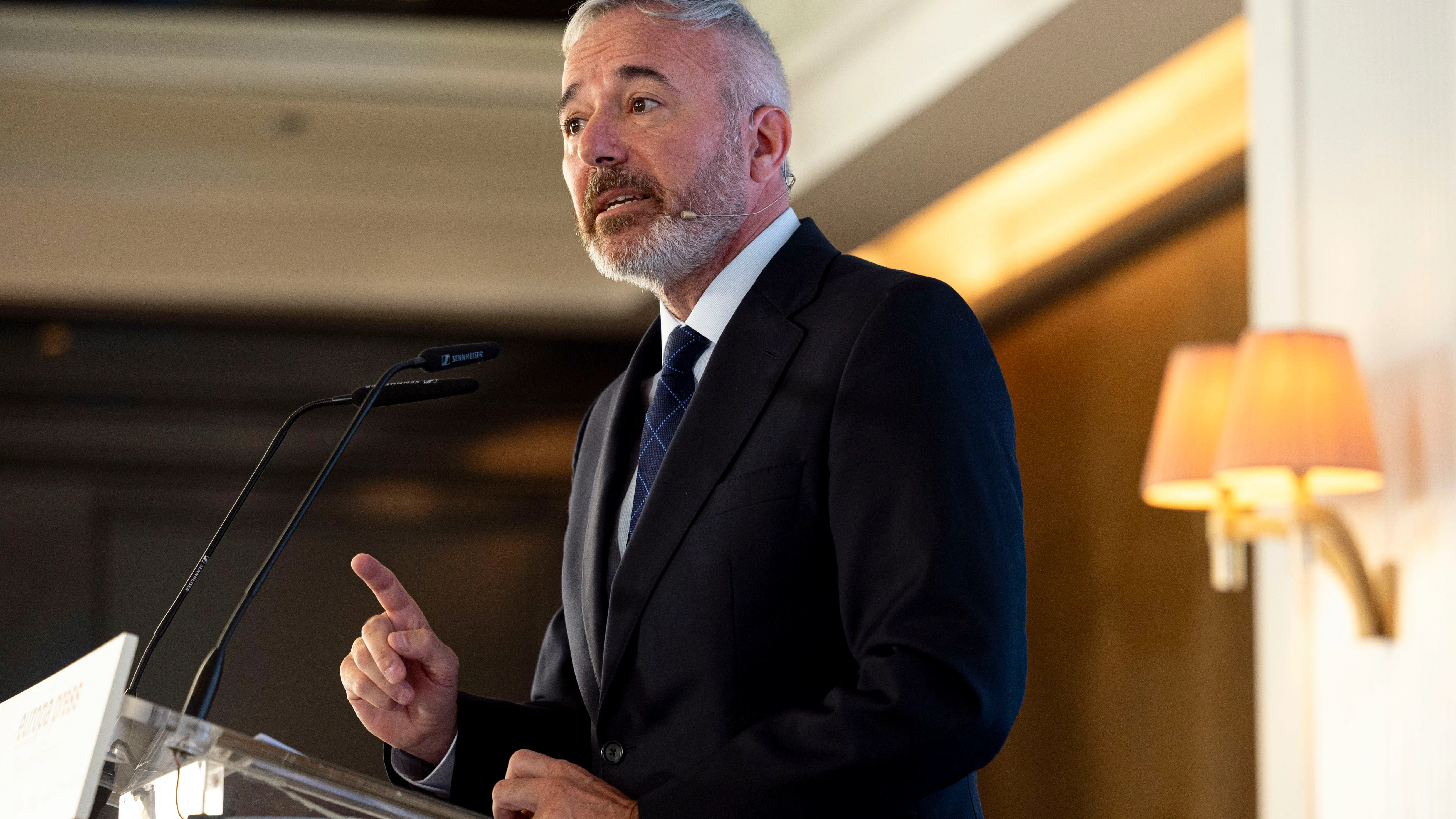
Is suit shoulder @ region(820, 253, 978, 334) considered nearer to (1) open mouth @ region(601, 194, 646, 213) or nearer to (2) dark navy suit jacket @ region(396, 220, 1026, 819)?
(2) dark navy suit jacket @ region(396, 220, 1026, 819)

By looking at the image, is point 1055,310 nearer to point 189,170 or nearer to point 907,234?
point 907,234

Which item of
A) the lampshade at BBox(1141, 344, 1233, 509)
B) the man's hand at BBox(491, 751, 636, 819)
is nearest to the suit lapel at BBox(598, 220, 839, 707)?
the man's hand at BBox(491, 751, 636, 819)

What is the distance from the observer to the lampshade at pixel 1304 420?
2.60m

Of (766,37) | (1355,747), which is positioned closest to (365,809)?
(766,37)

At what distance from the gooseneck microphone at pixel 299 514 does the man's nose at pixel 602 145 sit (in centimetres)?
23

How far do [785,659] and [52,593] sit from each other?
5411 millimetres

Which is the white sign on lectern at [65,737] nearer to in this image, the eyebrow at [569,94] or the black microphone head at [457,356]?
the black microphone head at [457,356]

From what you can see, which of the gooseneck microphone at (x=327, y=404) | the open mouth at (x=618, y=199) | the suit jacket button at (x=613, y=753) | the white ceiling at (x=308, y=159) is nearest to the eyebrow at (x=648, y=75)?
the open mouth at (x=618, y=199)

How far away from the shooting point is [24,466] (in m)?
5.91

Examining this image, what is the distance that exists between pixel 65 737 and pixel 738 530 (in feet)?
1.79

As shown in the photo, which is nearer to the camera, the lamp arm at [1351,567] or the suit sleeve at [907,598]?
the suit sleeve at [907,598]

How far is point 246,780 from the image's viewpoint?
1.08 meters

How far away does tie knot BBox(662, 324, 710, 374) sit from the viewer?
1.50 metres

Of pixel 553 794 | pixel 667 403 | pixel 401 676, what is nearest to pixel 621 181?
pixel 667 403
